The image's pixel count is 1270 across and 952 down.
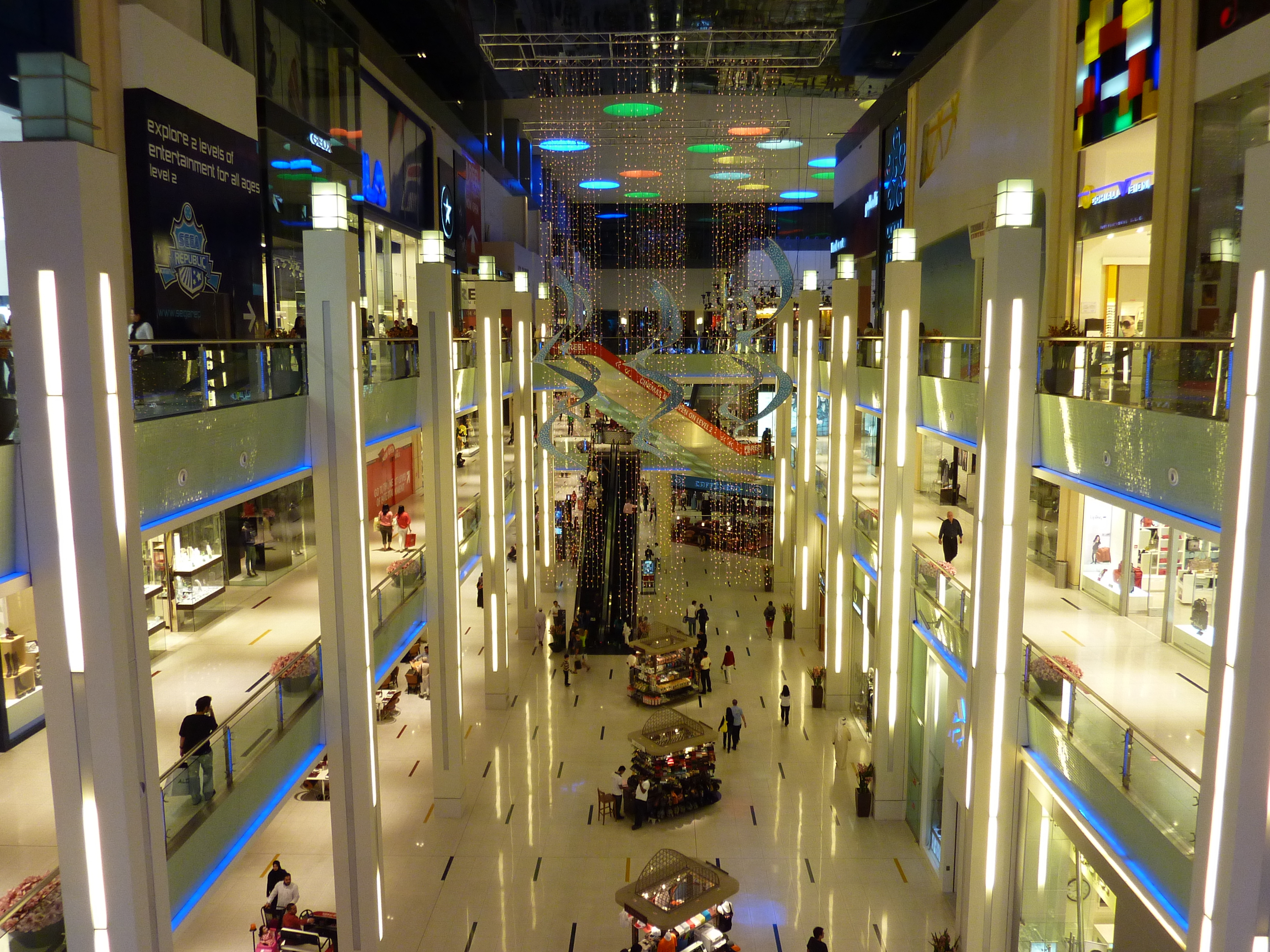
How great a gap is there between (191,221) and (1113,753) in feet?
40.6

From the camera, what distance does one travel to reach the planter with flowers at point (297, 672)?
798 cm

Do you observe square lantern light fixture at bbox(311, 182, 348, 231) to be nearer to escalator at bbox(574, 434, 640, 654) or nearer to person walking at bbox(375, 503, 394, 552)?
person walking at bbox(375, 503, 394, 552)

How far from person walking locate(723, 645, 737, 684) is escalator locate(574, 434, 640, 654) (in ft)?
9.01

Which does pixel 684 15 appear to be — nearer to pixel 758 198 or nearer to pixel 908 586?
pixel 908 586

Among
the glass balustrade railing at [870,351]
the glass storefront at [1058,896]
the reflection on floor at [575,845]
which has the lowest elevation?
the reflection on floor at [575,845]

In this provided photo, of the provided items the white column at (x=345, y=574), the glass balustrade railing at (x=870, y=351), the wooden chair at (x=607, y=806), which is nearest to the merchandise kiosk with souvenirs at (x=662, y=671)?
the wooden chair at (x=607, y=806)

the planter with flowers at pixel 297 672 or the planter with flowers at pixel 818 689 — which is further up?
the planter with flowers at pixel 297 672

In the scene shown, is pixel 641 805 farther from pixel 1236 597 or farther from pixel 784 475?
pixel 784 475

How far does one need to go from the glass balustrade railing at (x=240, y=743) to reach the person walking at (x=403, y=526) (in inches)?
385

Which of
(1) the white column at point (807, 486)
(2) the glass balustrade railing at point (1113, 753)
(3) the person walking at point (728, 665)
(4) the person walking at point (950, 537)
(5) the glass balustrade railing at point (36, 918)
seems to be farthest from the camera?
(1) the white column at point (807, 486)

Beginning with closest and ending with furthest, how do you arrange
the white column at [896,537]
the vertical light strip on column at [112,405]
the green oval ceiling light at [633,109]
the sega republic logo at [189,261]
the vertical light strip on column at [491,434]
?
the vertical light strip on column at [112,405]
the white column at [896,537]
the sega republic logo at [189,261]
the vertical light strip on column at [491,434]
the green oval ceiling light at [633,109]

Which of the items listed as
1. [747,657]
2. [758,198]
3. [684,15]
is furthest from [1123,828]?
[758,198]

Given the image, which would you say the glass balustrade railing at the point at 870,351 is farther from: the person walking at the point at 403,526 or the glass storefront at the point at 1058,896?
the person walking at the point at 403,526

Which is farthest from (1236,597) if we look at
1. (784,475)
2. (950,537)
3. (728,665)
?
(784,475)
